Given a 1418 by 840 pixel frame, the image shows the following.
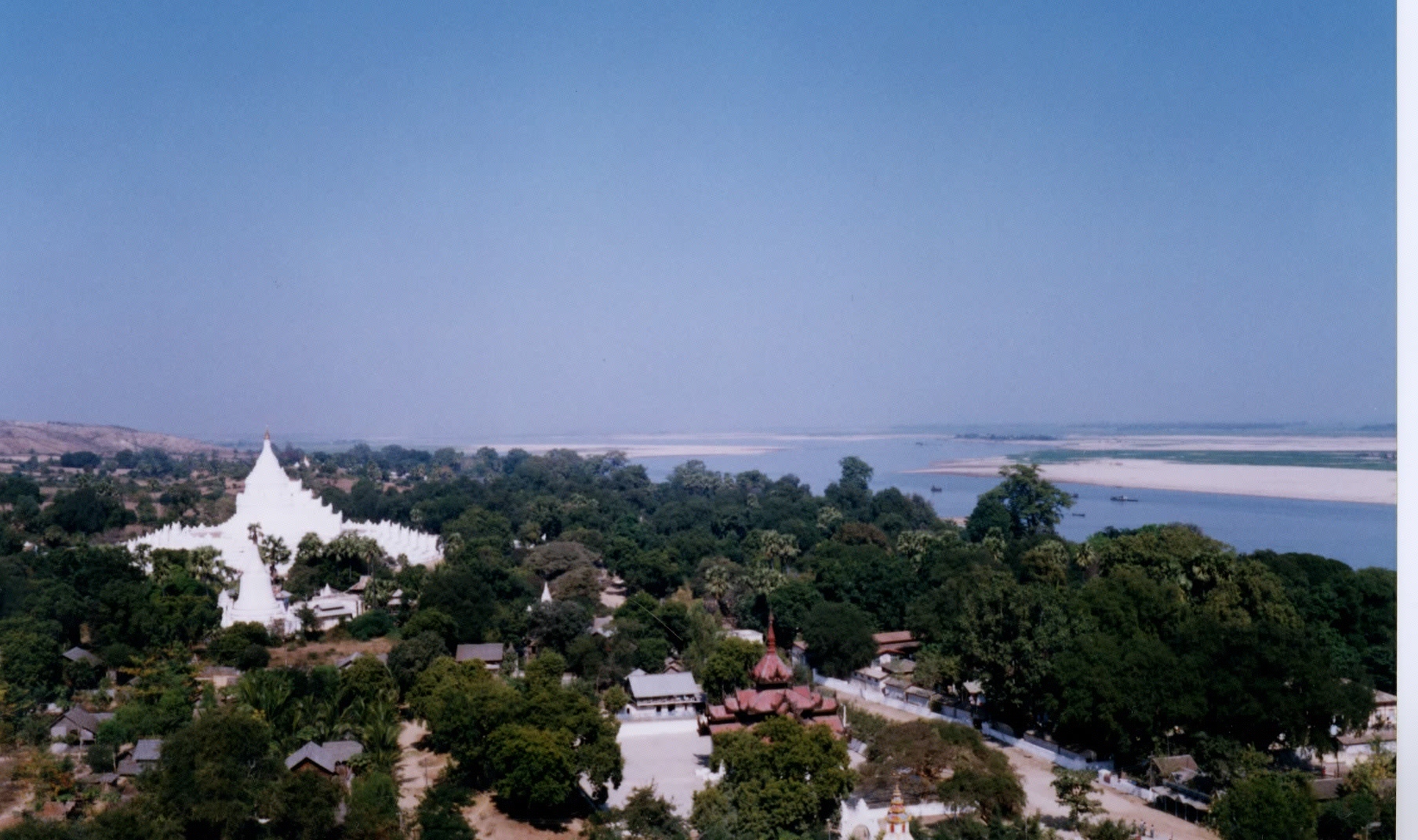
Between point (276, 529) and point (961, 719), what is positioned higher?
point (276, 529)

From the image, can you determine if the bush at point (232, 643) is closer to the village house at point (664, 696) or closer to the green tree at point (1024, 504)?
the village house at point (664, 696)

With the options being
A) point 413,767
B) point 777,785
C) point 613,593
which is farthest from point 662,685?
point 613,593

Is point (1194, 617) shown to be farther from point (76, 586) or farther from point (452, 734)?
point (76, 586)

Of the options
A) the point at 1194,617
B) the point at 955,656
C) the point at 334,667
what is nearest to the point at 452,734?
the point at 334,667

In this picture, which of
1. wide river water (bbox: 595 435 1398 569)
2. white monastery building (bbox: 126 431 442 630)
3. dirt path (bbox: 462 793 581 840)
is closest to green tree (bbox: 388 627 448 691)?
dirt path (bbox: 462 793 581 840)

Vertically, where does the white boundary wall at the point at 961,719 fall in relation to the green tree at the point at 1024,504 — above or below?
below

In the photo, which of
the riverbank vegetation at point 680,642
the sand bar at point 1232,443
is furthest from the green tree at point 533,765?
the sand bar at point 1232,443

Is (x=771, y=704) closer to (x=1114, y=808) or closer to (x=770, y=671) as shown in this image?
(x=770, y=671)
